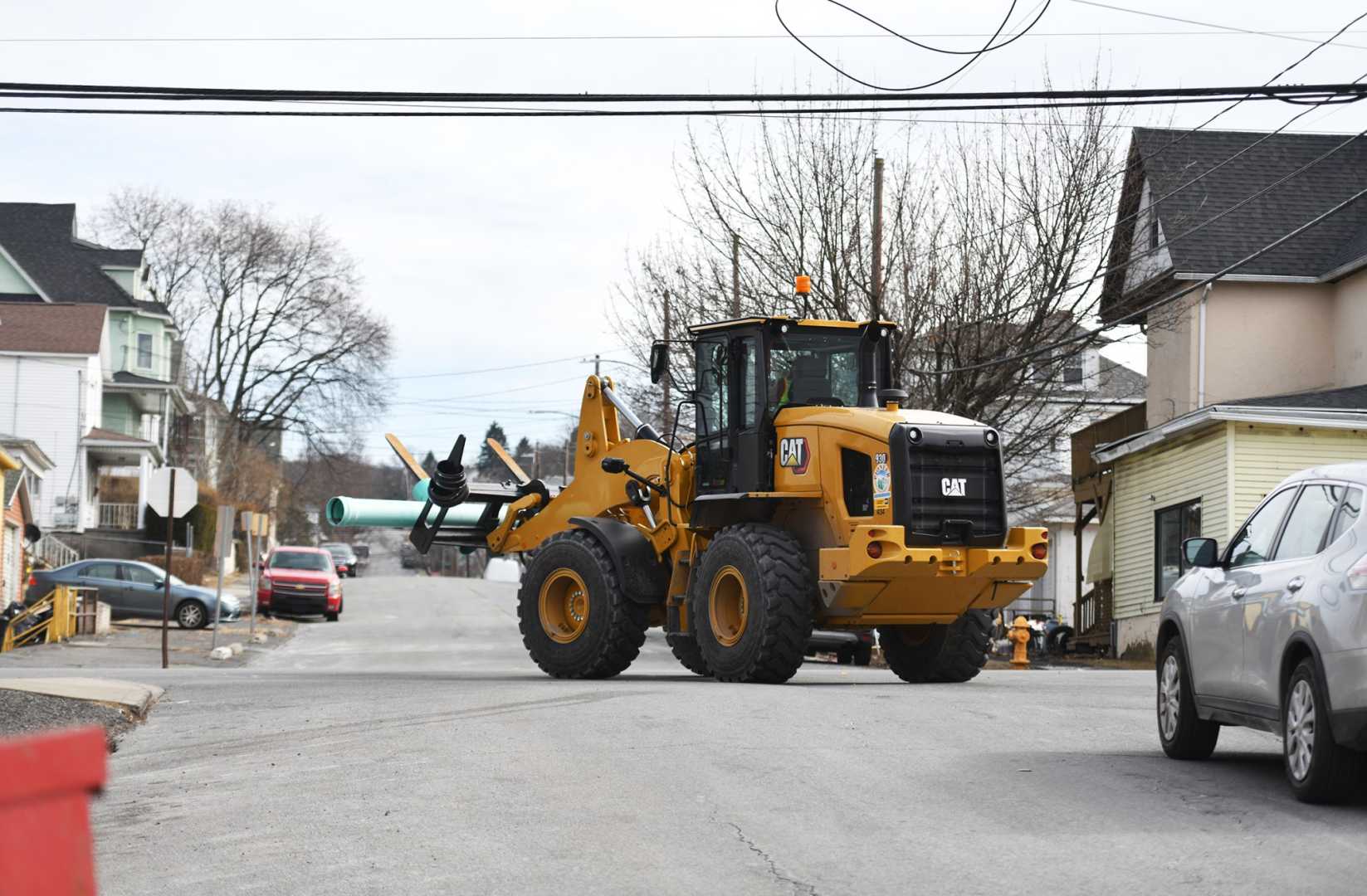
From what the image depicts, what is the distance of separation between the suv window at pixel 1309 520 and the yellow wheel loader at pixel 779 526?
593 cm

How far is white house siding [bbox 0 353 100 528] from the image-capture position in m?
57.2

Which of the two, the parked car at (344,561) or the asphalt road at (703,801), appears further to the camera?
the parked car at (344,561)

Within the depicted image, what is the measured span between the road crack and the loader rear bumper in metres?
7.15

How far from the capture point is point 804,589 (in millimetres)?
15688

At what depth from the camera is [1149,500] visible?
1249 inches

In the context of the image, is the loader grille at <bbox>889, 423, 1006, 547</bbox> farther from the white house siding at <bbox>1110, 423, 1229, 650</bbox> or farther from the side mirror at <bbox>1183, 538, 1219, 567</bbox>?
the white house siding at <bbox>1110, 423, 1229, 650</bbox>

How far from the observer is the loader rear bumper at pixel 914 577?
1540 cm

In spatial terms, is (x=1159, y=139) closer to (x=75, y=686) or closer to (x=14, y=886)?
(x=75, y=686)

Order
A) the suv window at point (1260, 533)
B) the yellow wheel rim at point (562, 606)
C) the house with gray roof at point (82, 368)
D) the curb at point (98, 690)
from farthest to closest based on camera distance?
the house with gray roof at point (82, 368) → the yellow wheel rim at point (562, 606) → the curb at point (98, 690) → the suv window at point (1260, 533)

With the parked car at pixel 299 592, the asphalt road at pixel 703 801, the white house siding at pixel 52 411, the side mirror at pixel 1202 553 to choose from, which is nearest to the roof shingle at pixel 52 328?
the white house siding at pixel 52 411

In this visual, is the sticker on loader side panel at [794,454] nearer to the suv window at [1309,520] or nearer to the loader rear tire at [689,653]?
the loader rear tire at [689,653]

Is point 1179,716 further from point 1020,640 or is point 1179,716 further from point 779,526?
point 1020,640

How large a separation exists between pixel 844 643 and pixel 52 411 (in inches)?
1672

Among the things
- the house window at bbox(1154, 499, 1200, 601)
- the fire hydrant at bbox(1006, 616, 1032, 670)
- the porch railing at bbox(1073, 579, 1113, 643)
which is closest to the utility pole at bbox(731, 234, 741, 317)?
the fire hydrant at bbox(1006, 616, 1032, 670)
